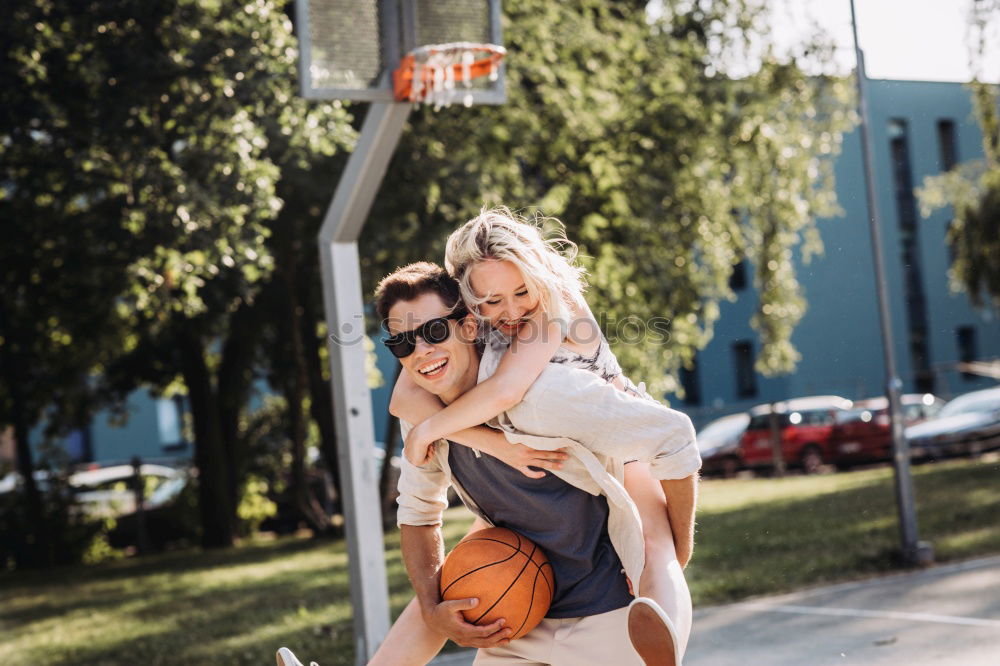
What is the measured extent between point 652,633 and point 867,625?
5.39 metres

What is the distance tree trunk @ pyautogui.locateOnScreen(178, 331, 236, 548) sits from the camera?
19266 millimetres

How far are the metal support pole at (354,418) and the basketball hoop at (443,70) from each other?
2.30ft

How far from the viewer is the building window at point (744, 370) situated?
125ft

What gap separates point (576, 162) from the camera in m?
15.9

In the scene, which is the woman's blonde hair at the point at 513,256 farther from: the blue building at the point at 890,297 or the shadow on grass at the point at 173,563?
the blue building at the point at 890,297

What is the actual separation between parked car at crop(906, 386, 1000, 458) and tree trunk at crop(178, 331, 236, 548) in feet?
42.4

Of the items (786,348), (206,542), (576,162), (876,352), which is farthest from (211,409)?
(876,352)

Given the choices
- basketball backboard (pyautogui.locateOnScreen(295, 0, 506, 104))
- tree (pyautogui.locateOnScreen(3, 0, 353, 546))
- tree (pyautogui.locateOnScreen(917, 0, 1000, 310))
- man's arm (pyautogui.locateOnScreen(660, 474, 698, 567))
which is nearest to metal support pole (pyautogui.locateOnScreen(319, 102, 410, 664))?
basketball backboard (pyautogui.locateOnScreen(295, 0, 506, 104))

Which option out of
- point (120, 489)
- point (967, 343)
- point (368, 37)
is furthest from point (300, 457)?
point (967, 343)

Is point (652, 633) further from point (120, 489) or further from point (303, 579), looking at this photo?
point (120, 489)

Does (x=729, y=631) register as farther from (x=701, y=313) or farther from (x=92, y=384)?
(x=92, y=384)

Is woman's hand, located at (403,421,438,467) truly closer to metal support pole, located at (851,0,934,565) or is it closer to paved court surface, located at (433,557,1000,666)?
paved court surface, located at (433,557,1000,666)

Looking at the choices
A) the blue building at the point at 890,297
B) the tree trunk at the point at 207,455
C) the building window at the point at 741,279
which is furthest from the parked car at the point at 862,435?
the tree trunk at the point at 207,455

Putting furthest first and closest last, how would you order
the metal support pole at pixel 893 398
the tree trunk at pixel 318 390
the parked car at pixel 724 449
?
the parked car at pixel 724 449, the tree trunk at pixel 318 390, the metal support pole at pixel 893 398
